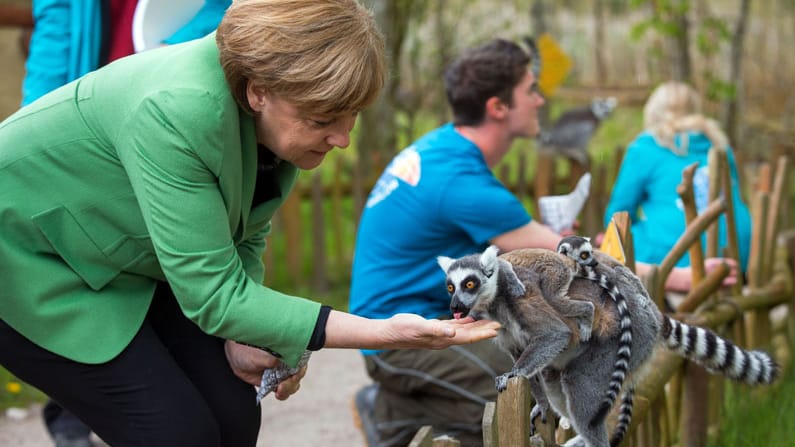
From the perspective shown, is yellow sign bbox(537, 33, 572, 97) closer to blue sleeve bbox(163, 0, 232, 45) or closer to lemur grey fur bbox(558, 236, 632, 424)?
blue sleeve bbox(163, 0, 232, 45)

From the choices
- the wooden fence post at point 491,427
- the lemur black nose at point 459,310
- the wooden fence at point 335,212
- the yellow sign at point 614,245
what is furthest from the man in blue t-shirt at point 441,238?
the wooden fence at point 335,212

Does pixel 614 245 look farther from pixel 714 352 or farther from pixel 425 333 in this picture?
pixel 425 333

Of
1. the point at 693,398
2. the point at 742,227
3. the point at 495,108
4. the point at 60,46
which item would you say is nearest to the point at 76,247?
the point at 60,46

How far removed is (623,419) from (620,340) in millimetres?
312

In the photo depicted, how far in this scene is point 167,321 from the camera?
7.72 feet

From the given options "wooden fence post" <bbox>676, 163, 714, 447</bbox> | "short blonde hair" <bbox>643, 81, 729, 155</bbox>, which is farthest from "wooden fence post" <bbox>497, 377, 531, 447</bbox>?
"short blonde hair" <bbox>643, 81, 729, 155</bbox>

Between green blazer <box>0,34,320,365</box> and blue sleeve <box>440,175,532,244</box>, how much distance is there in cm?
117

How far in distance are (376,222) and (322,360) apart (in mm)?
2743

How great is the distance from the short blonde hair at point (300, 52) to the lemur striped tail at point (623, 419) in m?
1.05

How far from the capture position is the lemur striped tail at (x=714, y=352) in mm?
2395

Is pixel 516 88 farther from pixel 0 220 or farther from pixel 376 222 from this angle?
pixel 0 220

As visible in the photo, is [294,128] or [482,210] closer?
[294,128]

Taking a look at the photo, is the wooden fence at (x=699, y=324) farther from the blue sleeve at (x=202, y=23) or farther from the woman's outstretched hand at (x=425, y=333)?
the blue sleeve at (x=202, y=23)

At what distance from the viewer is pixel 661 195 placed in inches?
186
